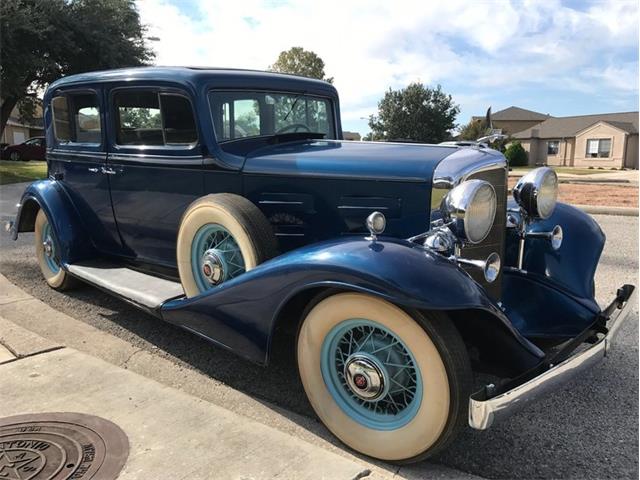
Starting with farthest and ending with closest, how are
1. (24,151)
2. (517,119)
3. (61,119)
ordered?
(517,119) < (24,151) < (61,119)

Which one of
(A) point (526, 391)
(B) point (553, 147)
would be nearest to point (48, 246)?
(A) point (526, 391)

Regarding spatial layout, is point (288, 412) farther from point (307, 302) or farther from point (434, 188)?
point (434, 188)

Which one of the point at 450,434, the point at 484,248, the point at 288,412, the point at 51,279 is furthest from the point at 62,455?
the point at 51,279

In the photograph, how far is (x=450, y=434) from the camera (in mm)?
2178

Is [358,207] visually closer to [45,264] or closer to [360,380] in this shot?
[360,380]

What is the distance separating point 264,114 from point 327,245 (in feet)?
5.52

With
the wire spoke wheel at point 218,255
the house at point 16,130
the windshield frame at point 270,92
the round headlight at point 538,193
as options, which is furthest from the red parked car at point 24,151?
the round headlight at point 538,193

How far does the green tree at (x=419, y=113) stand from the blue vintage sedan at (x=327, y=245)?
34.4 m

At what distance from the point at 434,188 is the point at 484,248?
677 millimetres

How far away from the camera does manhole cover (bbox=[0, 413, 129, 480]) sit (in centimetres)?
218

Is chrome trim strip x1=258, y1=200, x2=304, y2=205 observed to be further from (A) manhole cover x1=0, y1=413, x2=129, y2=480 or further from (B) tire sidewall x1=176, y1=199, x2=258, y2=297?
(A) manhole cover x1=0, y1=413, x2=129, y2=480

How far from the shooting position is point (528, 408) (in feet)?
9.44

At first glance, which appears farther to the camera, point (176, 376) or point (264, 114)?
point (264, 114)

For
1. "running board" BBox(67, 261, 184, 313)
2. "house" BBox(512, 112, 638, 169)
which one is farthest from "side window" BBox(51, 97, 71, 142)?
"house" BBox(512, 112, 638, 169)
